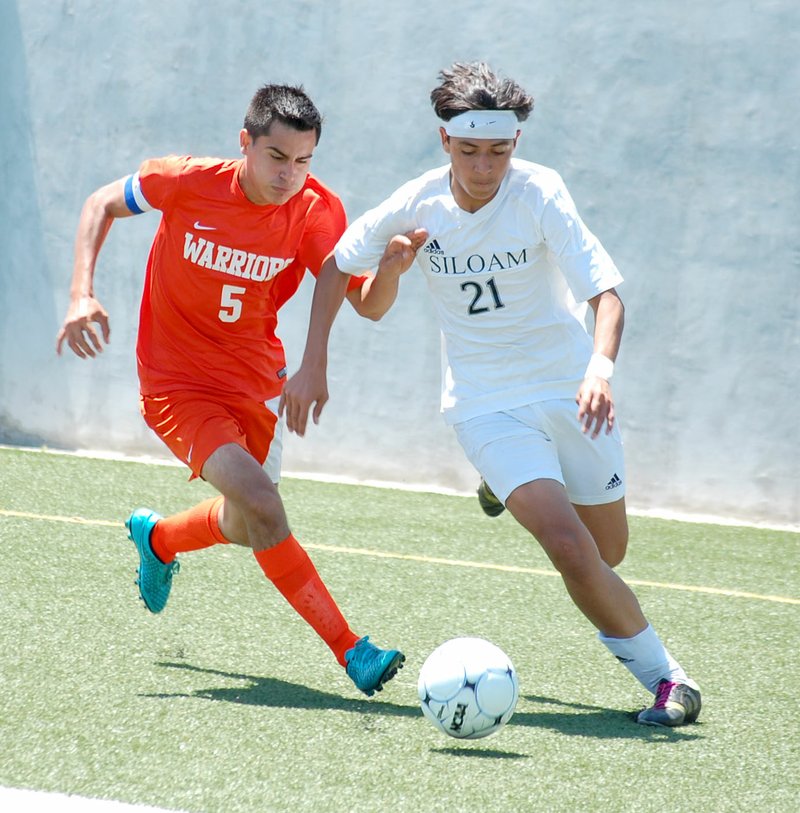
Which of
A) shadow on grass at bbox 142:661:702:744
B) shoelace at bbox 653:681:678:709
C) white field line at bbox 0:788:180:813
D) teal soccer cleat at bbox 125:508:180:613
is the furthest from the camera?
teal soccer cleat at bbox 125:508:180:613

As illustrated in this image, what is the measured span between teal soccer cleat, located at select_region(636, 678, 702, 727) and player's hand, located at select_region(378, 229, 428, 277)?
152cm

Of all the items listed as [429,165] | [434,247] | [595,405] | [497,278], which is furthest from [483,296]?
[429,165]

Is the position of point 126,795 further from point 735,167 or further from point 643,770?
point 735,167

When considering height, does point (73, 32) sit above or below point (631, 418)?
above

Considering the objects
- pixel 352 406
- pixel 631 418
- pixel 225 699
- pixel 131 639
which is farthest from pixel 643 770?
pixel 352 406

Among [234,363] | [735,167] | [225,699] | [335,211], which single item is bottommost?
[225,699]

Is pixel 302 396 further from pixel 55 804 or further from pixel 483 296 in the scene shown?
pixel 55 804

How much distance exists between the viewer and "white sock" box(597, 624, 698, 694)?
396 cm

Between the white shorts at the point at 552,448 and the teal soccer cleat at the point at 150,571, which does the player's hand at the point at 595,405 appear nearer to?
the white shorts at the point at 552,448

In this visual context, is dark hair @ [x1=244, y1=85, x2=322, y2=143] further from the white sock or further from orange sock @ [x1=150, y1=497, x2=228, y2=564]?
the white sock

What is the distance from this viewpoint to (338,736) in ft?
11.7

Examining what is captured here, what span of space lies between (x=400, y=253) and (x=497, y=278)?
0.33m

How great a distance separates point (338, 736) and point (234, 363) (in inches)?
60.5

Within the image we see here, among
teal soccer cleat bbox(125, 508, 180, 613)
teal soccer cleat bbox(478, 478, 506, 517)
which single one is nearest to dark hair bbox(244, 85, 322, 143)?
teal soccer cleat bbox(125, 508, 180, 613)
